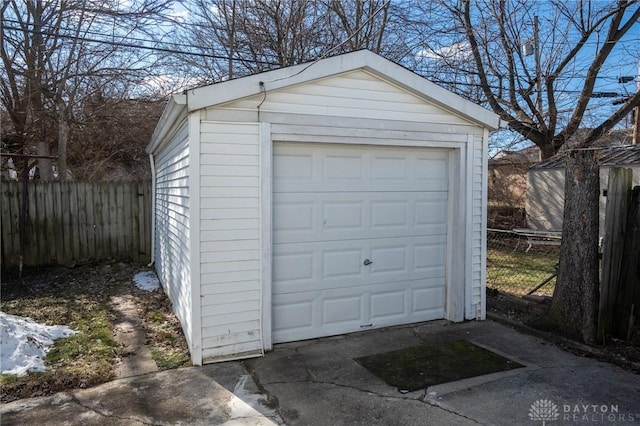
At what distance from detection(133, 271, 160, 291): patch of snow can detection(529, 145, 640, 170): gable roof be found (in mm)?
10004

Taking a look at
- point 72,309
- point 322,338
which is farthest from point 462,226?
point 72,309

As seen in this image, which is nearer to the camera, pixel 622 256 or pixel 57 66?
pixel 622 256

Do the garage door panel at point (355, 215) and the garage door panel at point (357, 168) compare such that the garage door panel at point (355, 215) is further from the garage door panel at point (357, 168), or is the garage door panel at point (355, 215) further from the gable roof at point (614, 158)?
the gable roof at point (614, 158)

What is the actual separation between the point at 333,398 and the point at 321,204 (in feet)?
6.67

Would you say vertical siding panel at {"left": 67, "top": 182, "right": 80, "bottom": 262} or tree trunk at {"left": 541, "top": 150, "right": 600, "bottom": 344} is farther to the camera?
vertical siding panel at {"left": 67, "top": 182, "right": 80, "bottom": 262}

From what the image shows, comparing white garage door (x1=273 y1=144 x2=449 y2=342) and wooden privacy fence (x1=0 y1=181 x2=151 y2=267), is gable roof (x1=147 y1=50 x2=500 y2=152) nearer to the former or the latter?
white garage door (x1=273 y1=144 x2=449 y2=342)

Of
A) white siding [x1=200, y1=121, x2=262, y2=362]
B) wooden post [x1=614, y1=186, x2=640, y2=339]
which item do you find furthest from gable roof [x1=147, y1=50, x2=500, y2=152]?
wooden post [x1=614, y1=186, x2=640, y2=339]

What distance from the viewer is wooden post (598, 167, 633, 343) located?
4422 millimetres

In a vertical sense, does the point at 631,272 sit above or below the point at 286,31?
below

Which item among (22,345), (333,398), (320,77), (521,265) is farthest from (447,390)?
(521,265)

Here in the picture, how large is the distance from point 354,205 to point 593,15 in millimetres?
10254

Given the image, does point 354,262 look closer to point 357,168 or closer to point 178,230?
point 357,168

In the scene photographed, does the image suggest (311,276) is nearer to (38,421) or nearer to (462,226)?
(462,226)

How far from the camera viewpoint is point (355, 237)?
4.92 meters
